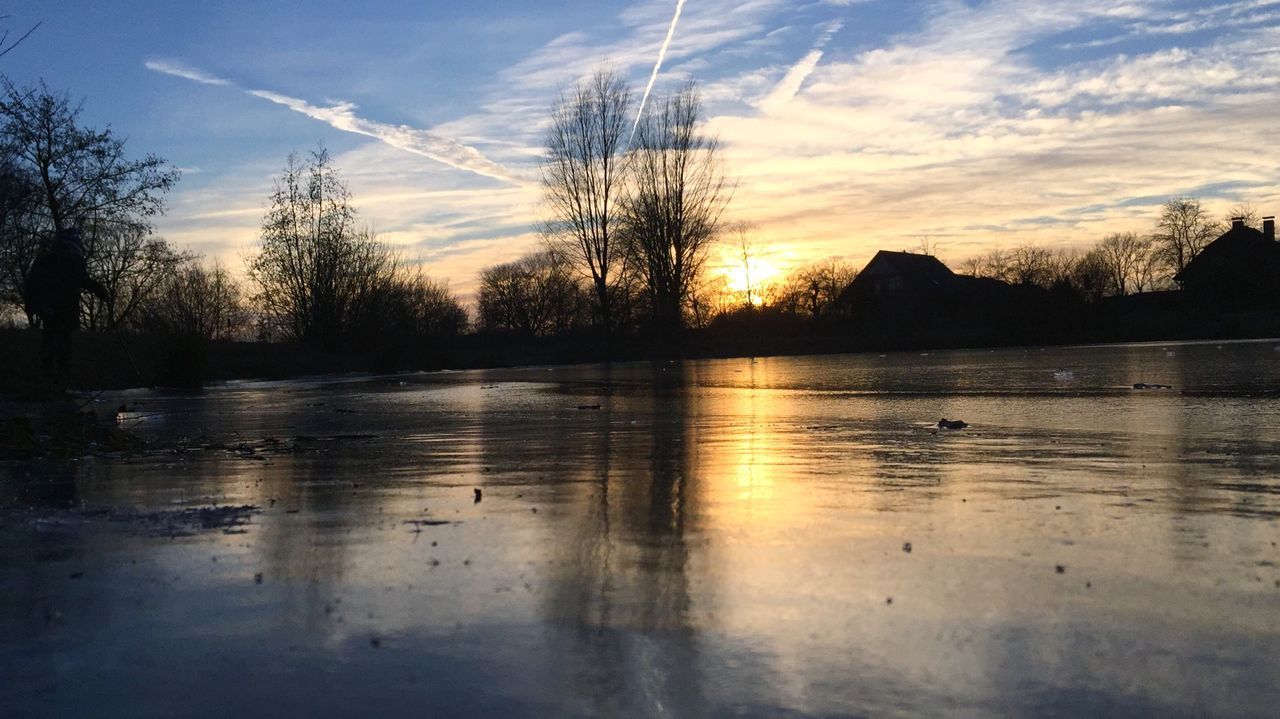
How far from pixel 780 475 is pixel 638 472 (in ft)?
3.36

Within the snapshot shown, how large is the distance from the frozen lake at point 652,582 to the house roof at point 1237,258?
66.6 m

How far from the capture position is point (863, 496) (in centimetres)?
609

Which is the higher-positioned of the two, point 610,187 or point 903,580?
point 610,187

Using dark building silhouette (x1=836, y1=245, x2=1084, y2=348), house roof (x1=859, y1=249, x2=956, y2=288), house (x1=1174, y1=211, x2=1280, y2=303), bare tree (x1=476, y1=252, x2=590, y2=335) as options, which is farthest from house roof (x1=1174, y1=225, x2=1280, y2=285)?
bare tree (x1=476, y1=252, x2=590, y2=335)

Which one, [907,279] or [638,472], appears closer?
[638,472]

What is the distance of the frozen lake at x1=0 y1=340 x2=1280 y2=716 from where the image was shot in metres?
2.79

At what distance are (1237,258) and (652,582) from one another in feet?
250

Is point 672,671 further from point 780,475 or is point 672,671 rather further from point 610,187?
point 610,187

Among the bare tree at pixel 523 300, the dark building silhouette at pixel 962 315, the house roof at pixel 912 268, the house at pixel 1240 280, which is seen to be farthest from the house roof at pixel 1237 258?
the bare tree at pixel 523 300

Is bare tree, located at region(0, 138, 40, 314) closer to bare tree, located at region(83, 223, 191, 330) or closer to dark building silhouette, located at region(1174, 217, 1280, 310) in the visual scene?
bare tree, located at region(83, 223, 191, 330)

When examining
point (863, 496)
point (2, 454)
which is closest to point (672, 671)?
point (863, 496)

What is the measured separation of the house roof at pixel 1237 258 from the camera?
6600cm

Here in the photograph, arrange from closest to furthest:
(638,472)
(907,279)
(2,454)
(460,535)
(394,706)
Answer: (394,706) → (460,535) → (638,472) → (2,454) → (907,279)

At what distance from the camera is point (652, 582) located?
13.0 feet
